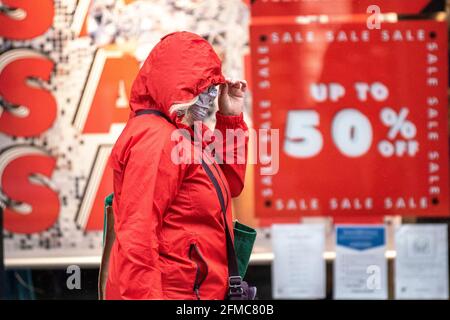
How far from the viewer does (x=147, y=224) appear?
281 centimetres

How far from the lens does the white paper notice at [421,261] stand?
4.58 meters

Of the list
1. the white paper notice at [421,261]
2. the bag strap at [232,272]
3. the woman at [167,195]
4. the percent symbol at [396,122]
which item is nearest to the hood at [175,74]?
the woman at [167,195]

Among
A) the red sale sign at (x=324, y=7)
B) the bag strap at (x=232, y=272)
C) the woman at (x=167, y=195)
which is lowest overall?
the bag strap at (x=232, y=272)

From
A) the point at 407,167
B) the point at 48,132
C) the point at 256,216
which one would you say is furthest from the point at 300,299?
the point at 48,132

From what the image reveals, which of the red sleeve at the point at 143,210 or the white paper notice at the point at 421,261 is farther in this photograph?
the white paper notice at the point at 421,261

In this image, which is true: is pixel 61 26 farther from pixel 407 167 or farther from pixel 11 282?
pixel 407 167

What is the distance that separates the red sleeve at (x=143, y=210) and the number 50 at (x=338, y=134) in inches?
67.5

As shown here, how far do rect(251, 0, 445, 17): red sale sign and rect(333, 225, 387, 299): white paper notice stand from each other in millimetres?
1160

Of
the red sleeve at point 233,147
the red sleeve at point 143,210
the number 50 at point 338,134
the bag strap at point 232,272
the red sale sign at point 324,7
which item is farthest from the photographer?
the number 50 at point 338,134

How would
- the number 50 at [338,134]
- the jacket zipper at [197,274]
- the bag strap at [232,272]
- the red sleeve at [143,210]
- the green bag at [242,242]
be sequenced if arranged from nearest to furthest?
1. the red sleeve at [143,210]
2. the jacket zipper at [197,274]
3. the bag strap at [232,272]
4. the green bag at [242,242]
5. the number 50 at [338,134]

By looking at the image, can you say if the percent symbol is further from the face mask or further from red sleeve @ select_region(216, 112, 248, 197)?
the face mask

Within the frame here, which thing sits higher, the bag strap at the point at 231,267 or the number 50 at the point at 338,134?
the number 50 at the point at 338,134

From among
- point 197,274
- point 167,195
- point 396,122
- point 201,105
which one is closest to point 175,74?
point 201,105

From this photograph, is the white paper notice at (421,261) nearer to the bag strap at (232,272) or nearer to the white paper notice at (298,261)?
the white paper notice at (298,261)
